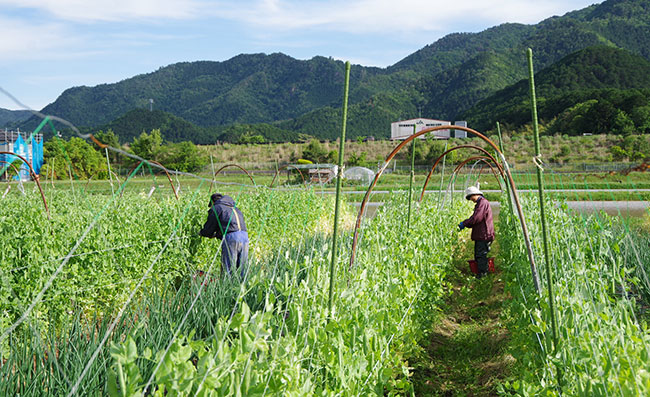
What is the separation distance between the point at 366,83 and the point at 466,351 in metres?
119

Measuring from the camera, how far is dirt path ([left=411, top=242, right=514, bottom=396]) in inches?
152

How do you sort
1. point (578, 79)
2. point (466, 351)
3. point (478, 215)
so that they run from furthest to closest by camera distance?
point (578, 79) < point (478, 215) < point (466, 351)

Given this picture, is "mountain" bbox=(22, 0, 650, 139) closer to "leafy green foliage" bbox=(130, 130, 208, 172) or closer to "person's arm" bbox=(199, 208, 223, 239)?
"leafy green foliage" bbox=(130, 130, 208, 172)

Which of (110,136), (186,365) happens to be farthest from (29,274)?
(110,136)

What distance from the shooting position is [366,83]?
11938 cm

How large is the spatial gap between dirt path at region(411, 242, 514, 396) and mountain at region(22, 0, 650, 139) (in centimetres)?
6532

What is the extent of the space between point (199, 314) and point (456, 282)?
5013mm

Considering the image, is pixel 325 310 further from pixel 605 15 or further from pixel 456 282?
pixel 605 15

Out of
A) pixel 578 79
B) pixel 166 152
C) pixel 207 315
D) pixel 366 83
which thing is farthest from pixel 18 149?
pixel 366 83

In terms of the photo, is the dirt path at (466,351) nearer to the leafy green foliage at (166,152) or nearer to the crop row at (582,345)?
the crop row at (582,345)

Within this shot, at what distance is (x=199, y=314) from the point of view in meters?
2.80

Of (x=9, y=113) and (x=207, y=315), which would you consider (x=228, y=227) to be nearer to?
(x=9, y=113)

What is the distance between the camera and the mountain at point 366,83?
9138 centimetres

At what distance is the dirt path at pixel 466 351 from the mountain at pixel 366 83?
65.3m
